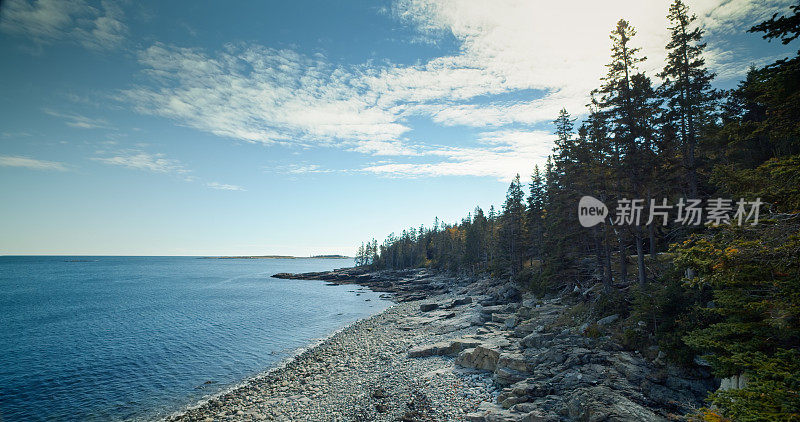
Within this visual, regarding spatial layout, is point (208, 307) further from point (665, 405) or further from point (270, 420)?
point (665, 405)

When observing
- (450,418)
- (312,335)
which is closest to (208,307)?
(312,335)

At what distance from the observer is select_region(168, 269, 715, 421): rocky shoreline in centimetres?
1097

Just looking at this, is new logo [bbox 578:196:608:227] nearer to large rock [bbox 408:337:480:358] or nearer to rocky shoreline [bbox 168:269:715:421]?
rocky shoreline [bbox 168:269:715:421]

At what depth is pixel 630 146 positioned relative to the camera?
2088cm

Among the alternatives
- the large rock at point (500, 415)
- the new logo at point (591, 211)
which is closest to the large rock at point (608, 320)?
the new logo at point (591, 211)

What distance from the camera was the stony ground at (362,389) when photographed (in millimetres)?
14344

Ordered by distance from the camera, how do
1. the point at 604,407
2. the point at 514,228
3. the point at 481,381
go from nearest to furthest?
1. the point at 604,407
2. the point at 481,381
3. the point at 514,228

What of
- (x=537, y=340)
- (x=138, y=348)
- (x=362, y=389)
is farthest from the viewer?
(x=138, y=348)

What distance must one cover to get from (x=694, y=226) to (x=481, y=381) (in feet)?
46.7

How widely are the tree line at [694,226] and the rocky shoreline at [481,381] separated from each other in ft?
6.25

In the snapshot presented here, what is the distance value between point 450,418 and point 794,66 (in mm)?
15139

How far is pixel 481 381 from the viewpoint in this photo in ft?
52.9

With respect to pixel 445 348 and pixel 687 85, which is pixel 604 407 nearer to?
pixel 445 348

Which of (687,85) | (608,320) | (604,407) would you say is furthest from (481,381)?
(687,85)
